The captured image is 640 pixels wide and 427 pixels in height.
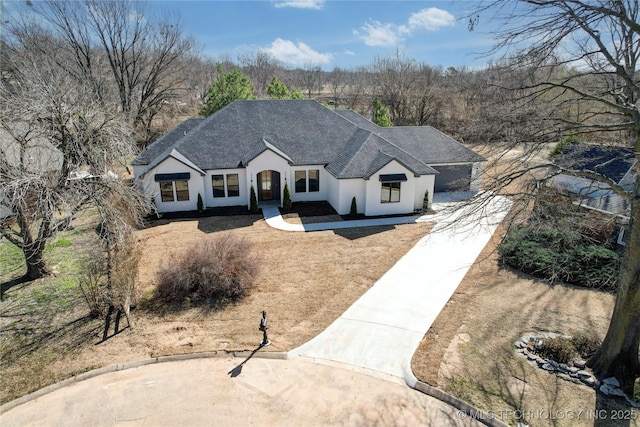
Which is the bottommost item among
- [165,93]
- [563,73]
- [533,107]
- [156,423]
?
[156,423]

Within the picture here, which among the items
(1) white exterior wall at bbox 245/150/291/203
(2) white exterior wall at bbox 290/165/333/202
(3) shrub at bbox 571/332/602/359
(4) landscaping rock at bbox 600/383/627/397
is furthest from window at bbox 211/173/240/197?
(4) landscaping rock at bbox 600/383/627/397

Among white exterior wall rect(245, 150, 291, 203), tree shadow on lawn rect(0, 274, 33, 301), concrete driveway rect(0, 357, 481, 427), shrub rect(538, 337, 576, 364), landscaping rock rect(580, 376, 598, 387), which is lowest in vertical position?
concrete driveway rect(0, 357, 481, 427)

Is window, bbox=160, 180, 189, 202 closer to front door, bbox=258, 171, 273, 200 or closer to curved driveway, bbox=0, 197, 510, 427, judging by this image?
front door, bbox=258, 171, 273, 200

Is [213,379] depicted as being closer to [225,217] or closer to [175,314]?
[175,314]

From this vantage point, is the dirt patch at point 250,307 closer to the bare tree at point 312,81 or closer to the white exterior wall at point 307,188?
the white exterior wall at point 307,188

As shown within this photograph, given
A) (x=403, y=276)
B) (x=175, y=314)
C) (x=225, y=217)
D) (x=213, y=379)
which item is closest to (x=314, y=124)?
(x=225, y=217)

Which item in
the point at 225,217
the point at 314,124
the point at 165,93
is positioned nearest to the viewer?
the point at 225,217

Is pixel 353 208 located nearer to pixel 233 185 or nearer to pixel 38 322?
pixel 233 185

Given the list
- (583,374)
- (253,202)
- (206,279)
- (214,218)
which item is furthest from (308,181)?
(583,374)
